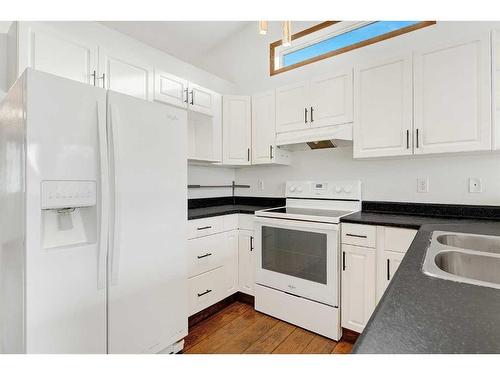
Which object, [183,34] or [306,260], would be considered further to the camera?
[183,34]

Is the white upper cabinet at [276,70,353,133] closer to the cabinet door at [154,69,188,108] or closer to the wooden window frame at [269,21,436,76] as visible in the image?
the wooden window frame at [269,21,436,76]

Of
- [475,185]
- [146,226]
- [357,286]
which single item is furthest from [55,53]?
[475,185]

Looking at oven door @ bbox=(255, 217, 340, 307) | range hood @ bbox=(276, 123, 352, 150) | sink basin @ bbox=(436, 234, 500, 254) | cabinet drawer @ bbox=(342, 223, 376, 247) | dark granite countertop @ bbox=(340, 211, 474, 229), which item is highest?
range hood @ bbox=(276, 123, 352, 150)

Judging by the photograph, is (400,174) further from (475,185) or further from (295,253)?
(295,253)

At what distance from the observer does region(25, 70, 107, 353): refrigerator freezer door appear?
1.12 m

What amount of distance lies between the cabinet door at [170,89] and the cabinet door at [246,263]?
4.46ft

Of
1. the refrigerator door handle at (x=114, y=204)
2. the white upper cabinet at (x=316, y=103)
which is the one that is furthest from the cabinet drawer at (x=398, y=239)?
the refrigerator door handle at (x=114, y=204)

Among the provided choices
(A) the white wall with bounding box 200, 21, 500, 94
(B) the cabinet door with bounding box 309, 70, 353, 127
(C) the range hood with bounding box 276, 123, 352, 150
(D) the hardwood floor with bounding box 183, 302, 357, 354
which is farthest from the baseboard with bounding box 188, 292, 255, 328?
(A) the white wall with bounding box 200, 21, 500, 94

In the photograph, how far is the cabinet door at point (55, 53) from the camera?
5.00ft

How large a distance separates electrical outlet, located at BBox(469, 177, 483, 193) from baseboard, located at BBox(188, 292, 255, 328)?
2009 millimetres

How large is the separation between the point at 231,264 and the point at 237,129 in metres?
1.40

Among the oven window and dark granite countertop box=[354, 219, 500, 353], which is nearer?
dark granite countertop box=[354, 219, 500, 353]

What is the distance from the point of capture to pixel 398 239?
1706 mm
